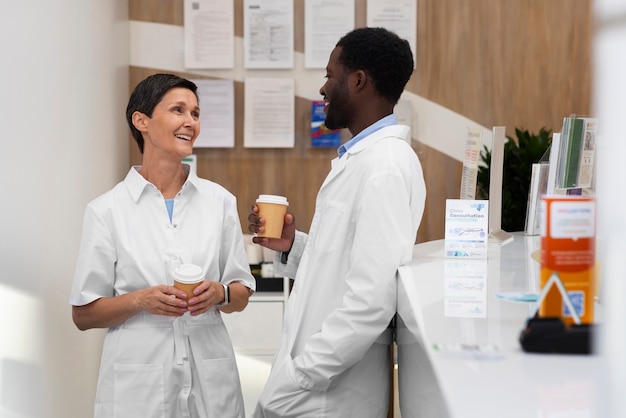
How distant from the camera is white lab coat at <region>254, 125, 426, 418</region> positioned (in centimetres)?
176

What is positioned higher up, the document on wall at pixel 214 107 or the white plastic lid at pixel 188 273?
the document on wall at pixel 214 107

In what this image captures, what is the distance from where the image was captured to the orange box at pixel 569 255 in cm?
110

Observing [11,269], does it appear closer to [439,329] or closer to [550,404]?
[439,329]

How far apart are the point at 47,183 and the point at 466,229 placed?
159 centimetres

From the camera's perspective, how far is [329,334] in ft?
5.83

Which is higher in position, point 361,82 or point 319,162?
point 361,82

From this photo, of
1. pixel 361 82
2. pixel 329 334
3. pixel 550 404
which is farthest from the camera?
pixel 361 82

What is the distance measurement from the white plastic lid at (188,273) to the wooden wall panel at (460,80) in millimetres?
2331

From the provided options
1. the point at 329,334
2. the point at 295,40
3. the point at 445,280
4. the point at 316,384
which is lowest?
the point at 316,384

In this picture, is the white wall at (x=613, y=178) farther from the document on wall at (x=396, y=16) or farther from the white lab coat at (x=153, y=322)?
the document on wall at (x=396, y=16)

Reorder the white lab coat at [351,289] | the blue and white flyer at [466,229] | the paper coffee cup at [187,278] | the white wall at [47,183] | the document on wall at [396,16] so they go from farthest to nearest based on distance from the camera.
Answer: the document on wall at [396,16] < the white wall at [47,183] < the blue and white flyer at [466,229] < the paper coffee cup at [187,278] < the white lab coat at [351,289]

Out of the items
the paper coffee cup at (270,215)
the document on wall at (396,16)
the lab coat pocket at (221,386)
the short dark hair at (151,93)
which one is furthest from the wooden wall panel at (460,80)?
the lab coat pocket at (221,386)

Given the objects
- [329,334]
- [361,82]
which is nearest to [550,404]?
[329,334]

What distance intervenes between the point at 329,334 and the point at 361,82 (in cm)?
71
